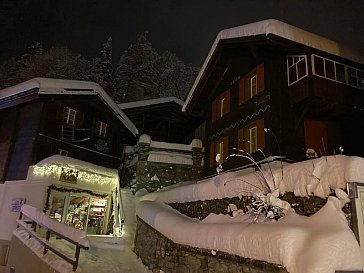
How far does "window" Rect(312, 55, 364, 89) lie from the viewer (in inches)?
505

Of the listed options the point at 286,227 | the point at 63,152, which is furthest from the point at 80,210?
the point at 286,227

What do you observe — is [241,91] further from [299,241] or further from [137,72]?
[137,72]

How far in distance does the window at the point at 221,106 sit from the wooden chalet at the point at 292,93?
1.47 meters

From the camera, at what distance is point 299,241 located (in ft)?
16.1

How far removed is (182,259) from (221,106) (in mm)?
11686

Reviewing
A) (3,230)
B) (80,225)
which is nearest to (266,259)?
(80,225)

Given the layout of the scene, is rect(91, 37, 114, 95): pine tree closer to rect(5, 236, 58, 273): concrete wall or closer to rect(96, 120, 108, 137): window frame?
rect(96, 120, 108, 137): window frame

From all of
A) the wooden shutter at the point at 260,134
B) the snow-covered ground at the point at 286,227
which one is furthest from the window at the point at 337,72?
the snow-covered ground at the point at 286,227

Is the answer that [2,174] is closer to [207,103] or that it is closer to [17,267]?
[17,267]

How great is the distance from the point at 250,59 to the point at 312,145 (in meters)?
5.51

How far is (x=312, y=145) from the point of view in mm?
13305

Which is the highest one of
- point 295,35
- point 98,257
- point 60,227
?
point 295,35

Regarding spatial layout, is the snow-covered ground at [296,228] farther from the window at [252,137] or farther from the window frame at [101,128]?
the window frame at [101,128]

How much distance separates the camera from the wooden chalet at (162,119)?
25.3m
